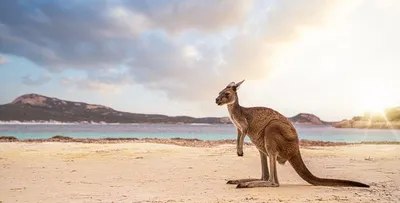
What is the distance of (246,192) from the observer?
283 inches

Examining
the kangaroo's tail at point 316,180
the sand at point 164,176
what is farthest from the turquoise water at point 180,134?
the kangaroo's tail at point 316,180

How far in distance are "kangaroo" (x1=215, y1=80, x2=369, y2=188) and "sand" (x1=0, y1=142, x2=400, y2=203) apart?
0.22m

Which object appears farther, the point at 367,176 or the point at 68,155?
the point at 68,155

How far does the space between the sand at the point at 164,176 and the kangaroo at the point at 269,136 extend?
225 mm

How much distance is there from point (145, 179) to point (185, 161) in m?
3.75

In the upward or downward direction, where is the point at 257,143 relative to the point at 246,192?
upward

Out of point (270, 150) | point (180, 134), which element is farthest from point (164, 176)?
point (180, 134)

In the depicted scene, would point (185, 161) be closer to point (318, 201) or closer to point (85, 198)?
point (85, 198)

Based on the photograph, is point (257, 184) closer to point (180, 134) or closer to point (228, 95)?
point (228, 95)

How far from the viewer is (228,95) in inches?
307

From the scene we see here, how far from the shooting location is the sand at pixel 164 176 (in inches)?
273

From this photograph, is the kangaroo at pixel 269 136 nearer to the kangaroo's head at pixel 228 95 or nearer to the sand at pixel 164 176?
the kangaroo's head at pixel 228 95

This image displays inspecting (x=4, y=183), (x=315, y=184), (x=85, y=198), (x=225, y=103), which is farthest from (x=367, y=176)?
(x=4, y=183)

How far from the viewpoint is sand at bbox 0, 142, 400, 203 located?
6.93 metres
